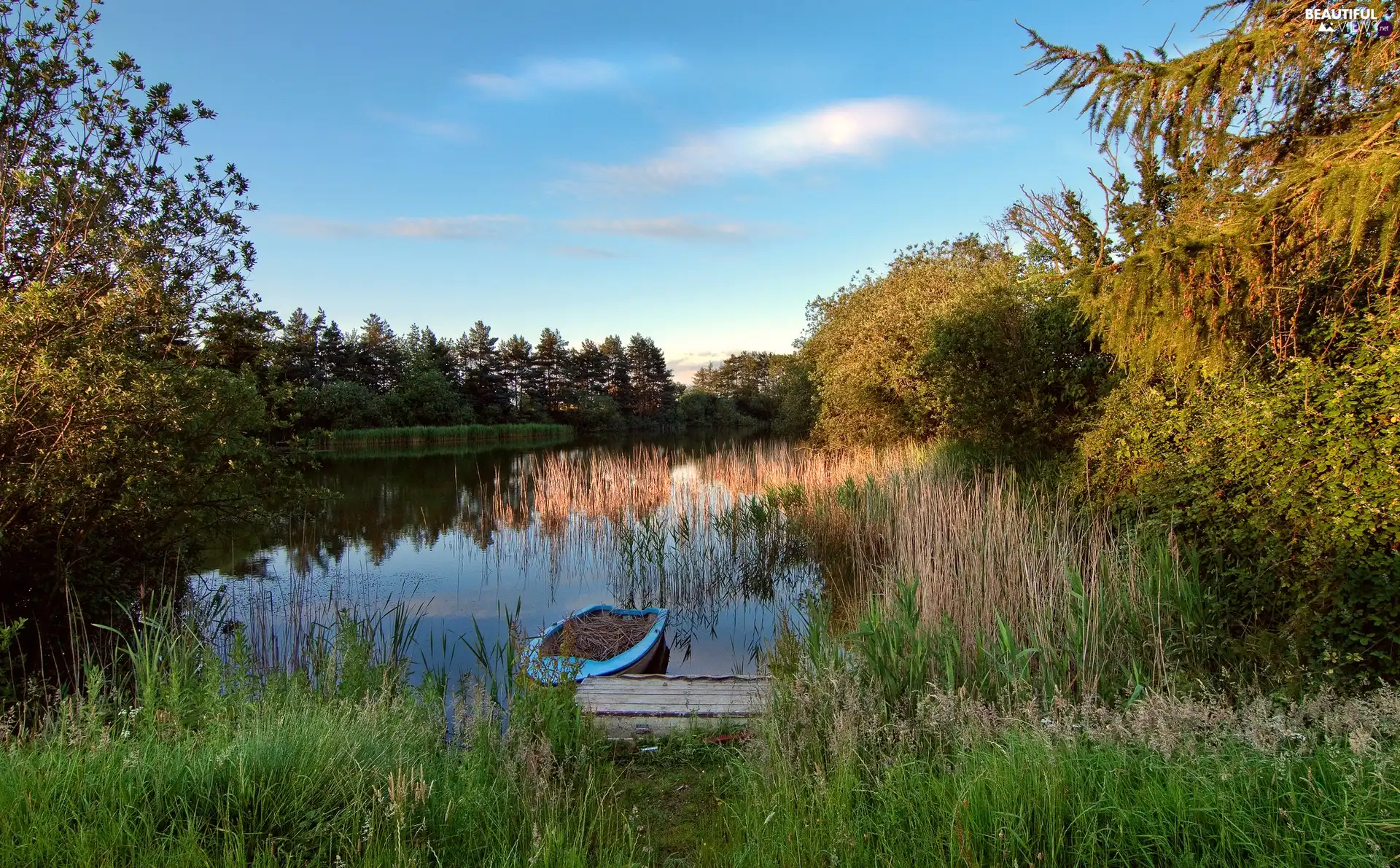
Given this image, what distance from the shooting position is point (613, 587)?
8.78 meters

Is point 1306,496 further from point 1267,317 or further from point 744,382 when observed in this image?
point 744,382

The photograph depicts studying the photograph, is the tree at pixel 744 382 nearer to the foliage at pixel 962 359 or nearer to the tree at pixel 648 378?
the tree at pixel 648 378

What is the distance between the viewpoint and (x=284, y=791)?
2.34m

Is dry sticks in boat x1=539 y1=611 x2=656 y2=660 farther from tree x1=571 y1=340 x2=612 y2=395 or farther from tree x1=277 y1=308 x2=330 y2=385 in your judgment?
tree x1=571 y1=340 x2=612 y2=395

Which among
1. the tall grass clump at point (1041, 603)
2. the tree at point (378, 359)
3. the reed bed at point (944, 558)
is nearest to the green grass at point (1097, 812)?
the reed bed at point (944, 558)

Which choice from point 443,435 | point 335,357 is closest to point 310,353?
point 335,357

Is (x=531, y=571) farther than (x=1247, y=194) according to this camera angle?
Yes

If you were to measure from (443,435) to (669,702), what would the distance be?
3776cm

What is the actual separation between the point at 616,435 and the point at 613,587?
140 ft

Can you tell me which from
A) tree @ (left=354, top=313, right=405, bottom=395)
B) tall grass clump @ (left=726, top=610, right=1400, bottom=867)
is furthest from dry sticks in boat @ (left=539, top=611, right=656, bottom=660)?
tree @ (left=354, top=313, right=405, bottom=395)

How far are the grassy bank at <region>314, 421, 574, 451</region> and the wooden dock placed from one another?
26.8 m

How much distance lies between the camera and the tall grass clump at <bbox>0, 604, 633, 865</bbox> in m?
2.06

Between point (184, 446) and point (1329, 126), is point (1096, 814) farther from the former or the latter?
point (184, 446)

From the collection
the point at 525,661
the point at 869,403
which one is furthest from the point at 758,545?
the point at 869,403
